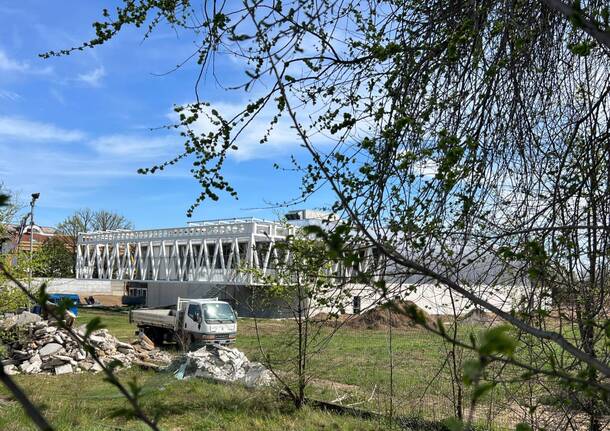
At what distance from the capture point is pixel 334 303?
4.91 metres

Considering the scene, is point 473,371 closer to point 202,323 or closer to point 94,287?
point 202,323

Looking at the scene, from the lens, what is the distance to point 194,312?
821 inches

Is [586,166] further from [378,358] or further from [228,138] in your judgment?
[378,358]

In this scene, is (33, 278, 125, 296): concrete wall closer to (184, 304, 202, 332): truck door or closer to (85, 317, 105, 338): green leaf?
(184, 304, 202, 332): truck door

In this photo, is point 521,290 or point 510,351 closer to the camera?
point 510,351

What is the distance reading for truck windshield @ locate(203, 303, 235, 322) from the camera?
2052 cm

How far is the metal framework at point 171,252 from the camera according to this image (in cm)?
3756

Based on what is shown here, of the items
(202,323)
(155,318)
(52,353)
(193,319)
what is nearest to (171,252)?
(155,318)

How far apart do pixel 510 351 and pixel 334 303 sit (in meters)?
3.84

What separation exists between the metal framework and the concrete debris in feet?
57.0

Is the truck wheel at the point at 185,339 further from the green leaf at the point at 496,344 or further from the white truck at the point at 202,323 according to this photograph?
the green leaf at the point at 496,344

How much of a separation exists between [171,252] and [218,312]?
2572 centimetres

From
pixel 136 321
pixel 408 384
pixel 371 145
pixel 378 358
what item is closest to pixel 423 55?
pixel 371 145

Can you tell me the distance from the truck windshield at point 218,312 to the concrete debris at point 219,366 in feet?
15.6
